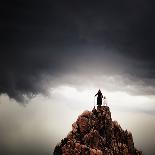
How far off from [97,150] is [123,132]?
19.7m

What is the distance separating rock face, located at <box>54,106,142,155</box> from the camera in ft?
486

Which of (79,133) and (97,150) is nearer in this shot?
(97,150)

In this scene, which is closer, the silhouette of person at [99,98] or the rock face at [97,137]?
the rock face at [97,137]

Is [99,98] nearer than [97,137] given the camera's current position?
No

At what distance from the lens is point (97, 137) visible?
151 metres

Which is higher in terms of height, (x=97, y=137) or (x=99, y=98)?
(x=99, y=98)

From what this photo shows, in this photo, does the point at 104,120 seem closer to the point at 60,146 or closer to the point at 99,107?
the point at 99,107

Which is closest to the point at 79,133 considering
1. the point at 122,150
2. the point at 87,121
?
the point at 87,121

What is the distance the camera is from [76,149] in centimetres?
14662

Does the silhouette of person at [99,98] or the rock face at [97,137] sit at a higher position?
the silhouette of person at [99,98]

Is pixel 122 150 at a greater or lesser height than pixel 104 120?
lesser

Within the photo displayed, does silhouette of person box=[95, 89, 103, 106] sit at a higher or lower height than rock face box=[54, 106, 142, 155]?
higher

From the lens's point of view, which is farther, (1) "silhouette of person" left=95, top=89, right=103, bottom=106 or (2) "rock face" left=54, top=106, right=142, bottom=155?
(1) "silhouette of person" left=95, top=89, right=103, bottom=106

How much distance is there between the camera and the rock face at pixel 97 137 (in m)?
148
